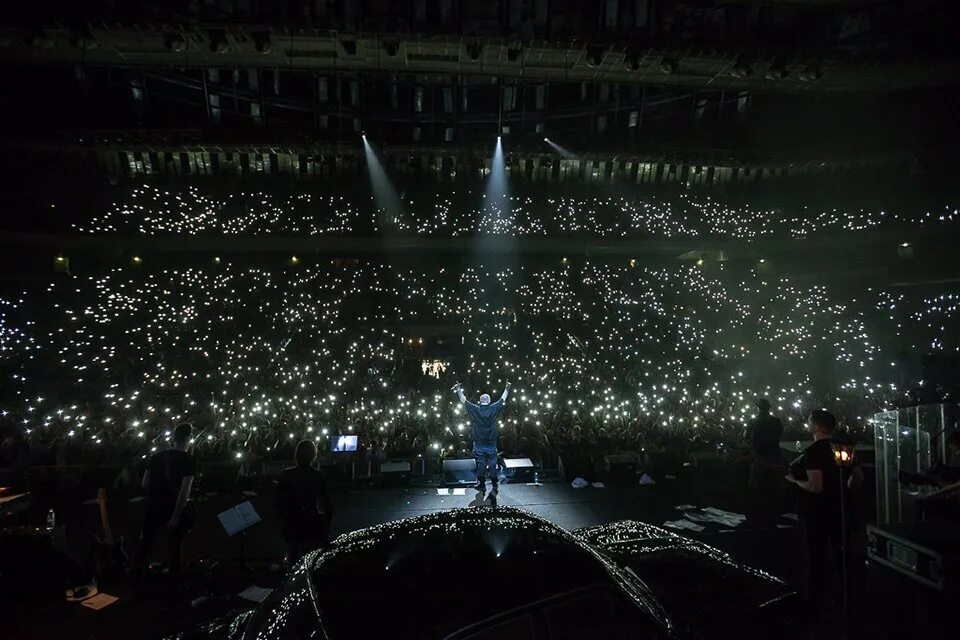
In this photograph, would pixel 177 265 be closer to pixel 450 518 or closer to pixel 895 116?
pixel 450 518

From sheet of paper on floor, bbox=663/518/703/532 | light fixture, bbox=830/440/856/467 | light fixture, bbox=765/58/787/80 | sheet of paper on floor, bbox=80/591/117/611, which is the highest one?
light fixture, bbox=765/58/787/80

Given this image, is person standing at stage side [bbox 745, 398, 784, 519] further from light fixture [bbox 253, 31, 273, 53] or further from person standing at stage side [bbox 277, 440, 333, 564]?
light fixture [bbox 253, 31, 273, 53]

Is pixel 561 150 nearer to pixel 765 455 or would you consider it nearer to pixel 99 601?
pixel 765 455

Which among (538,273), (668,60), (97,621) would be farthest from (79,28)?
(538,273)

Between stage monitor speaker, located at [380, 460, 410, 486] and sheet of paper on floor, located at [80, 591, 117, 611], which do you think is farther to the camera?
stage monitor speaker, located at [380, 460, 410, 486]

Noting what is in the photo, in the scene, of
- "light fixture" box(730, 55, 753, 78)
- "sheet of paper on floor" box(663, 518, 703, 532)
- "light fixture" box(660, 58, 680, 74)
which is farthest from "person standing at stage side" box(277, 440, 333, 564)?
"light fixture" box(730, 55, 753, 78)

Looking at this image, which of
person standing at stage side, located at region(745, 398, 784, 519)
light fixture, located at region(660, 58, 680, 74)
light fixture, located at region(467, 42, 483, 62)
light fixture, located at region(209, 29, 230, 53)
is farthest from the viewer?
light fixture, located at region(660, 58, 680, 74)

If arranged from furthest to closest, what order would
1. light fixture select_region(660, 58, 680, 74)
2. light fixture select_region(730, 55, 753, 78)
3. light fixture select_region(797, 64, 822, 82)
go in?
light fixture select_region(797, 64, 822, 82)
light fixture select_region(730, 55, 753, 78)
light fixture select_region(660, 58, 680, 74)

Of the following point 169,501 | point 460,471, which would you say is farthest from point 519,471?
point 169,501
